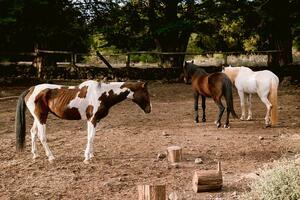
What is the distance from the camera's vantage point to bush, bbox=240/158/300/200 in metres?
5.02

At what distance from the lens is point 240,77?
1221 centimetres

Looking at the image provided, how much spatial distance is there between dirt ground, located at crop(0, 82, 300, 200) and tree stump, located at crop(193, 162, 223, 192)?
0.32 feet

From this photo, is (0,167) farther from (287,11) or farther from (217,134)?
(287,11)

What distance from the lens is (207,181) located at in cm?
619

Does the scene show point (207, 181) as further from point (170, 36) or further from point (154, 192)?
point (170, 36)

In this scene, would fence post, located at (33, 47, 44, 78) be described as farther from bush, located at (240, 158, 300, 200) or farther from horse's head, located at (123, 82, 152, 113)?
bush, located at (240, 158, 300, 200)

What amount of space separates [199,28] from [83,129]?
45.5 feet

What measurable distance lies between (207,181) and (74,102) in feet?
9.43

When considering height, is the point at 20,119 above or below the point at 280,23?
below

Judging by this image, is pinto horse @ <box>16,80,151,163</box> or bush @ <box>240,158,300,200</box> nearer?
bush @ <box>240,158,300,200</box>

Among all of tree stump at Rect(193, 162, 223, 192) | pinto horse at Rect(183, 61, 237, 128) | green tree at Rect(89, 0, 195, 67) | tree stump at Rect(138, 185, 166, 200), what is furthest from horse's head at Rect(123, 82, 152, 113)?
green tree at Rect(89, 0, 195, 67)

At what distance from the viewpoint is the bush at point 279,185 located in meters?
5.02

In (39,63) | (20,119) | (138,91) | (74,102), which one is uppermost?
(39,63)

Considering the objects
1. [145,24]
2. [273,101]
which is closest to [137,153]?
[273,101]
